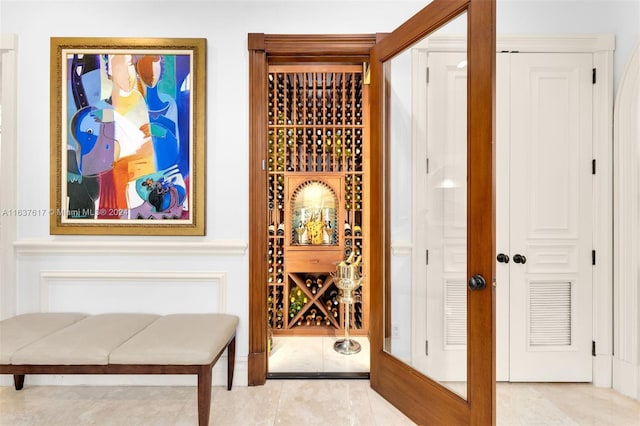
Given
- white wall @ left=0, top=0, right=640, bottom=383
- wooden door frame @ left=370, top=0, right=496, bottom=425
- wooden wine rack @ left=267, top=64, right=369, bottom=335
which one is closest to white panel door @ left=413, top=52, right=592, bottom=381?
white wall @ left=0, top=0, right=640, bottom=383

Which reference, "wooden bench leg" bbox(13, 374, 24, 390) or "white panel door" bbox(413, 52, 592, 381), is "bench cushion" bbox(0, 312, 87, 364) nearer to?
"wooden bench leg" bbox(13, 374, 24, 390)

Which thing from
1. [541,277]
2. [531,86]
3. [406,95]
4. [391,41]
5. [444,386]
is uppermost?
[391,41]

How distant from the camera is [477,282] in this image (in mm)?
1496

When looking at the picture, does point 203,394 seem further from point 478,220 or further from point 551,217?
point 551,217

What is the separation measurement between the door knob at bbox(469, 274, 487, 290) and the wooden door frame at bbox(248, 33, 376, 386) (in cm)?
133

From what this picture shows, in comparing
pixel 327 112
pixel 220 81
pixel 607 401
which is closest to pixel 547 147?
pixel 607 401

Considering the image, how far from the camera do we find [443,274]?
1.84 metres

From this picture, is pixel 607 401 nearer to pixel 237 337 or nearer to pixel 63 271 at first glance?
pixel 237 337

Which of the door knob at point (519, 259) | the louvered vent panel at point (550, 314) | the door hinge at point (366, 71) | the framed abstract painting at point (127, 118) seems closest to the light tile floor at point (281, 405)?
the louvered vent panel at point (550, 314)

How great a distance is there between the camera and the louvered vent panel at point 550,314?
7.60ft

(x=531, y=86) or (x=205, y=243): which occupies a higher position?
(x=531, y=86)

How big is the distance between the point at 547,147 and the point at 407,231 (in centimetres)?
121

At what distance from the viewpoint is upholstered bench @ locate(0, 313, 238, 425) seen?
1672mm

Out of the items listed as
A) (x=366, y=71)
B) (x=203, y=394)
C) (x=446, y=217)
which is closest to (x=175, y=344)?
(x=203, y=394)
